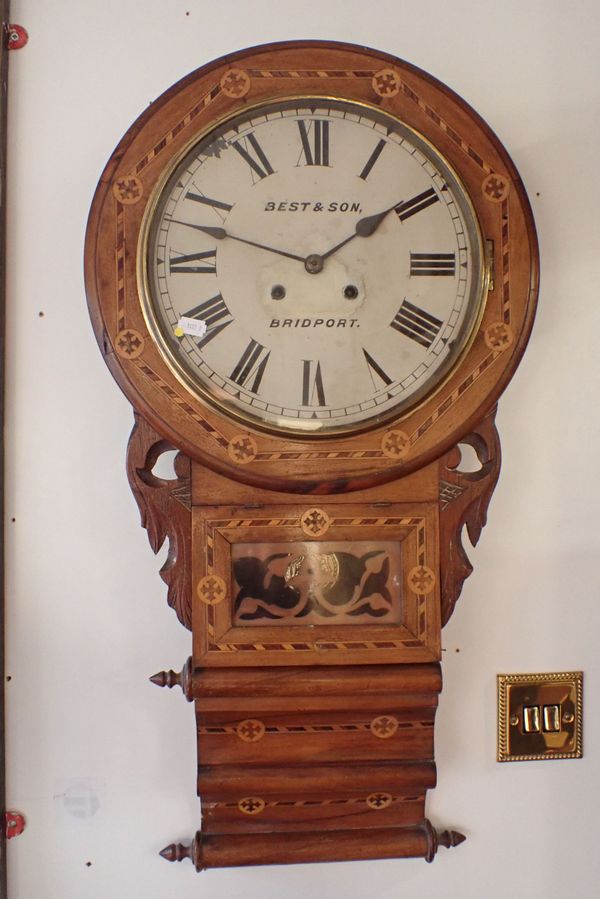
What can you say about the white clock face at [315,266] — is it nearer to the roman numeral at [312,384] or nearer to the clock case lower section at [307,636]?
the roman numeral at [312,384]

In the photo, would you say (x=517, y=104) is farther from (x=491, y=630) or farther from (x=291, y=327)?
(x=491, y=630)

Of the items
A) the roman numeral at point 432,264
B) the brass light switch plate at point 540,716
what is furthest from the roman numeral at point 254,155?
the brass light switch plate at point 540,716

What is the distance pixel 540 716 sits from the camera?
1260mm

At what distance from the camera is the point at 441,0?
4.04ft

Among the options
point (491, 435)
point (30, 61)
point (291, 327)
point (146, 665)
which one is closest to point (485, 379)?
point (491, 435)

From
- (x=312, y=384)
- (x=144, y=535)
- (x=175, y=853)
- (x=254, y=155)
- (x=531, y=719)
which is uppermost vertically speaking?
(x=254, y=155)

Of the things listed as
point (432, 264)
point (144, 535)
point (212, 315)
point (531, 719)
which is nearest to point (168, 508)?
point (144, 535)

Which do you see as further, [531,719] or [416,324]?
[531,719]

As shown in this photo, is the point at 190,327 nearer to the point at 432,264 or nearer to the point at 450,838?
the point at 432,264

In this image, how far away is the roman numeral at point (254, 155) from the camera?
1.07m

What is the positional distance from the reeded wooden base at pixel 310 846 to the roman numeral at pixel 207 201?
34.2 inches

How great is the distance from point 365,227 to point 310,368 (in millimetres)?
205

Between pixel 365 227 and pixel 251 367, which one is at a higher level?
pixel 365 227

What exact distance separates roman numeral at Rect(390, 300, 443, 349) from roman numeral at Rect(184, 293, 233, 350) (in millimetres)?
225
